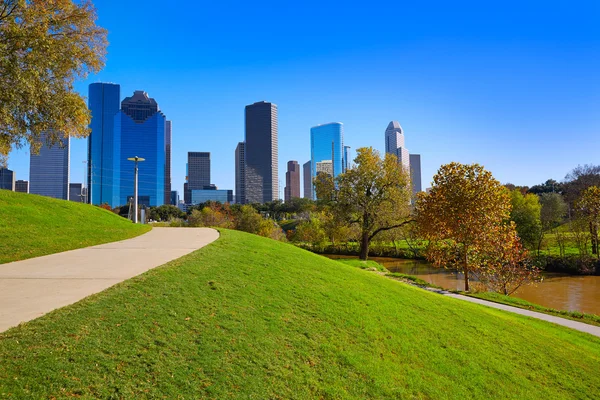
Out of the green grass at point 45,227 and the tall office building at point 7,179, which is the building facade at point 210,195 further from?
the green grass at point 45,227

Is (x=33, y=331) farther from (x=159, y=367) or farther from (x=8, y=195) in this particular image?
(x=8, y=195)

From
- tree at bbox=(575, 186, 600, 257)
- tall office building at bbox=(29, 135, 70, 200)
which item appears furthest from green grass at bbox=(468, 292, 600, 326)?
tall office building at bbox=(29, 135, 70, 200)

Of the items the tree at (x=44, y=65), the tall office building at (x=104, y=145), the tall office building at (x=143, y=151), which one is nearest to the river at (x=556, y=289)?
the tree at (x=44, y=65)

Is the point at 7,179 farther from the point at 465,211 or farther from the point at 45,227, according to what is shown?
the point at 465,211

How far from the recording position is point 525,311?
12.9 metres

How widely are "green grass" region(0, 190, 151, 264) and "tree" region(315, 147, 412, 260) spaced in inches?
523

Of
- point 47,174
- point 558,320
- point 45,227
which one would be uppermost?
point 47,174

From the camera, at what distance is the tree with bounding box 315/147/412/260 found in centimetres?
2392

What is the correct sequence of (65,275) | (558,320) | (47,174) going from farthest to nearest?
(47,174)
(558,320)
(65,275)

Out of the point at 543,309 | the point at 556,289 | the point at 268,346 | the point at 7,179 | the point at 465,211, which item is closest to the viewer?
the point at 268,346

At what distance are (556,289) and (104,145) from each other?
564ft

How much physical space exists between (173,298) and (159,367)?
1.91 meters

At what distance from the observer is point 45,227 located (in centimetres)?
1309

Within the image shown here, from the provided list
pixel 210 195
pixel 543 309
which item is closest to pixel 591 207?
A: pixel 543 309
